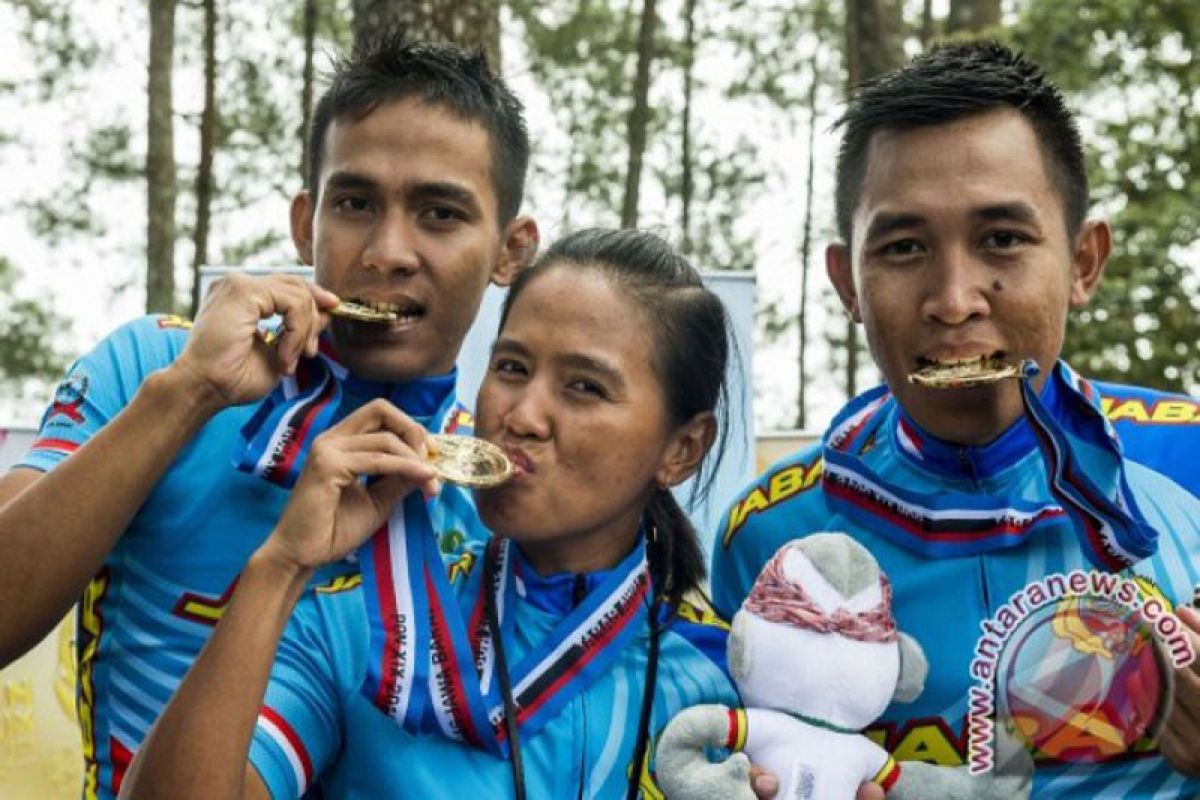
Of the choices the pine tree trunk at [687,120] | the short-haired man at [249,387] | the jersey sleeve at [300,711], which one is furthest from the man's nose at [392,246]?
the pine tree trunk at [687,120]

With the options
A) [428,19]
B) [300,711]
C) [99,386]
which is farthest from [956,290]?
[428,19]

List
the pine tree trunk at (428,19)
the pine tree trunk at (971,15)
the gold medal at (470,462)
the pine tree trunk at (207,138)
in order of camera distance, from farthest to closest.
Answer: the pine tree trunk at (207,138) < the pine tree trunk at (971,15) < the pine tree trunk at (428,19) < the gold medal at (470,462)

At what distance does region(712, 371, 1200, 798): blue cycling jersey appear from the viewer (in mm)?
2834

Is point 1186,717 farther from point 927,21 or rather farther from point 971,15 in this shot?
point 927,21

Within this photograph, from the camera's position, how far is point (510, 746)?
256 cm

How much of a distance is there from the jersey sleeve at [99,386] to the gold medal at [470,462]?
0.77 meters

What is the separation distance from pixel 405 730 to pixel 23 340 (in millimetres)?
26303

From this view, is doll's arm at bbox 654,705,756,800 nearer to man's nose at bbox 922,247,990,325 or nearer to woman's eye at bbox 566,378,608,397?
woman's eye at bbox 566,378,608,397

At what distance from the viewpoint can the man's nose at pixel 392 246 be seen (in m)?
3.17

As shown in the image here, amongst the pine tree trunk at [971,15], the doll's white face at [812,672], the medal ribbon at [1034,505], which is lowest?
the doll's white face at [812,672]

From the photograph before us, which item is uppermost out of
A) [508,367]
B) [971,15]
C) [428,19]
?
[971,15]

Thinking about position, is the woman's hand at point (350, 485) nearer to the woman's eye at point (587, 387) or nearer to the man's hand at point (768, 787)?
the woman's eye at point (587, 387)

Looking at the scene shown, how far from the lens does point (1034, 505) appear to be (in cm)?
296

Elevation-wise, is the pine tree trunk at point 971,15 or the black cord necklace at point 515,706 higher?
the pine tree trunk at point 971,15
